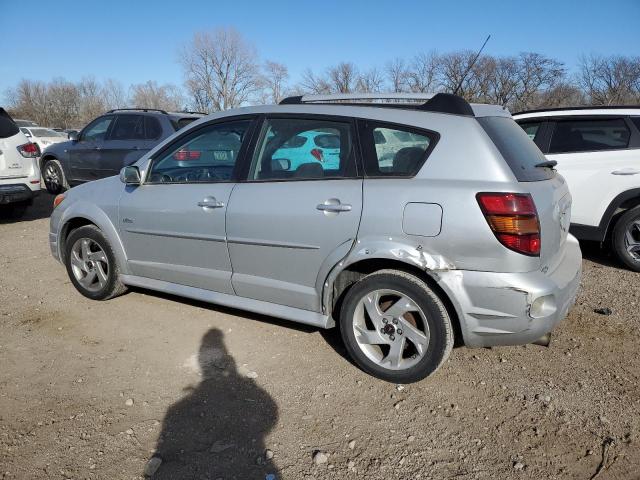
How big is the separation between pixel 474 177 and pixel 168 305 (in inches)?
116

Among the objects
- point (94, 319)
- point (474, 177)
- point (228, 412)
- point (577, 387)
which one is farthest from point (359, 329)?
point (94, 319)

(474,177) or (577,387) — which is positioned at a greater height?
(474,177)

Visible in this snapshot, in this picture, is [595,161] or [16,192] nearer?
[595,161]

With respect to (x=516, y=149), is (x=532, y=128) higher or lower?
lower

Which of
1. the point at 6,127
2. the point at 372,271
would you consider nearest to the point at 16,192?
the point at 6,127

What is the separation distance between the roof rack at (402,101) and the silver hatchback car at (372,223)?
0.01 m

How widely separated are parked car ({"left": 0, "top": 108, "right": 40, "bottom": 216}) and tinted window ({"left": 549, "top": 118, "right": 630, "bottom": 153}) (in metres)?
7.54

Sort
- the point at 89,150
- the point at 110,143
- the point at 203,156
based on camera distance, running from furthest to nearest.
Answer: the point at 89,150, the point at 110,143, the point at 203,156

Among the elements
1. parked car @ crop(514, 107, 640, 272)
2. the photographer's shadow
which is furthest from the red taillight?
parked car @ crop(514, 107, 640, 272)

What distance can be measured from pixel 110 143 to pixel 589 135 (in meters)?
7.88

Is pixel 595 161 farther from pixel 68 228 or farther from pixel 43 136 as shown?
pixel 43 136

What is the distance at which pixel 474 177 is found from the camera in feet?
8.91

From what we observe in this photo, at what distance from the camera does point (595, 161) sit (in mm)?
5352

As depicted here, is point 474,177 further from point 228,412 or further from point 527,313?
point 228,412
